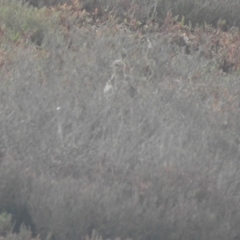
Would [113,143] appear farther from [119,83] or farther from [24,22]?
[24,22]

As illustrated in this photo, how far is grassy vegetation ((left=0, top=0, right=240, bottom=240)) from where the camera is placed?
4105mm

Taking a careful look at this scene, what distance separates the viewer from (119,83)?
5.92m

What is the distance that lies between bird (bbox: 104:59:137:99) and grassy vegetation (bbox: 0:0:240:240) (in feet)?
0.17

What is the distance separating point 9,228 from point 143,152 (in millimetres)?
1025

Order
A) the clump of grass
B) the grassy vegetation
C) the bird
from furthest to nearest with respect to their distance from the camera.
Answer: the clump of grass
the bird
the grassy vegetation

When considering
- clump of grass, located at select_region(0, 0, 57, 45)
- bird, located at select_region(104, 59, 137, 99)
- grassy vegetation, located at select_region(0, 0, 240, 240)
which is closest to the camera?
grassy vegetation, located at select_region(0, 0, 240, 240)

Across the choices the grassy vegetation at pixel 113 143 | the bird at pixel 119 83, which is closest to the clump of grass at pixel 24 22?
the grassy vegetation at pixel 113 143

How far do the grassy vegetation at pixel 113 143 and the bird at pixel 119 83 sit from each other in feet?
0.17

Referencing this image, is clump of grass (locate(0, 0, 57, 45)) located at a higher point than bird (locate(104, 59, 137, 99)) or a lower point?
lower

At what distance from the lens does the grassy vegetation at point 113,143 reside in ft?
13.5

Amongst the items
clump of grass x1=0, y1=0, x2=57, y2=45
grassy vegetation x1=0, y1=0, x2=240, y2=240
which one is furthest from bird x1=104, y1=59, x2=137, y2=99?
clump of grass x1=0, y1=0, x2=57, y2=45

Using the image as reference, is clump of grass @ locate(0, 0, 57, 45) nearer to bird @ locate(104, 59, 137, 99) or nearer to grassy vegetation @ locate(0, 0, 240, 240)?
grassy vegetation @ locate(0, 0, 240, 240)

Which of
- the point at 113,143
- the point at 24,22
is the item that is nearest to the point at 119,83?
the point at 113,143

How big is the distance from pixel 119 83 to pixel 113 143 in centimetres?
135
